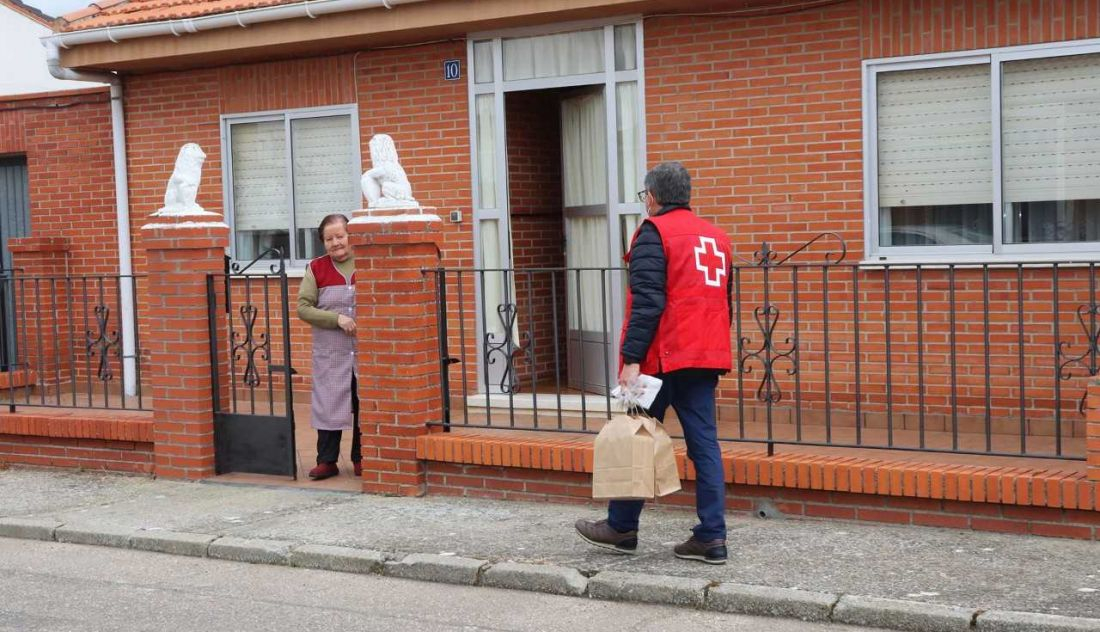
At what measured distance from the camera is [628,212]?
10555 millimetres

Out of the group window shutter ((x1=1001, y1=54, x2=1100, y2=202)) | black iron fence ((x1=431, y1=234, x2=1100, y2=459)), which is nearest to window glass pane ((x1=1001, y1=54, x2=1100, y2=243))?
window shutter ((x1=1001, y1=54, x2=1100, y2=202))

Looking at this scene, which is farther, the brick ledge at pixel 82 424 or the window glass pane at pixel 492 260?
the window glass pane at pixel 492 260

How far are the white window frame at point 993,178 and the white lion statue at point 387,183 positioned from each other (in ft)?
10.1

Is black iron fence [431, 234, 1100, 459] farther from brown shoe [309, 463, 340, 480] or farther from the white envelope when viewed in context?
the white envelope

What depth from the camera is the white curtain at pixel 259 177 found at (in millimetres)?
12469

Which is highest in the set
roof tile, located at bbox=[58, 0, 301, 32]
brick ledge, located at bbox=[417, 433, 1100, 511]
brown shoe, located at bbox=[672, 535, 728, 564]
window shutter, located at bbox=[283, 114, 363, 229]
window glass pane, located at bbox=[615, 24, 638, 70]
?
roof tile, located at bbox=[58, 0, 301, 32]

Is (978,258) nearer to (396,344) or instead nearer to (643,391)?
(643,391)

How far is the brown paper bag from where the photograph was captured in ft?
21.7

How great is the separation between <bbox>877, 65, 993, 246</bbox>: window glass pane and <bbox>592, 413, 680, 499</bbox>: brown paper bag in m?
3.56

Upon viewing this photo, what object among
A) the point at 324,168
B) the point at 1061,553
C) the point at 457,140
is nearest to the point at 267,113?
the point at 324,168

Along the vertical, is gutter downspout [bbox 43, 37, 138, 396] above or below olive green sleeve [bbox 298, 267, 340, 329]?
above

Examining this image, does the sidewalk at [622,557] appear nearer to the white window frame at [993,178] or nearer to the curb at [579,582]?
the curb at [579,582]

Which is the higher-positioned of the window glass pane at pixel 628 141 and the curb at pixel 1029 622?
the window glass pane at pixel 628 141

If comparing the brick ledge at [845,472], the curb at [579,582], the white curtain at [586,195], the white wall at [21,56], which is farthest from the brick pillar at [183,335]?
the white wall at [21,56]
